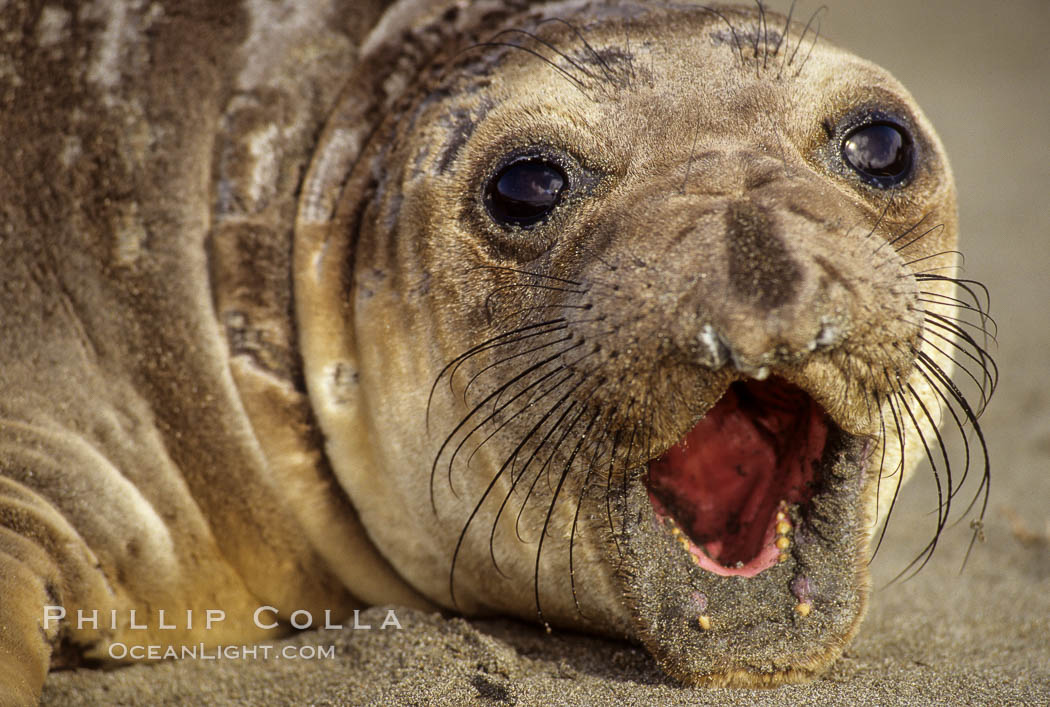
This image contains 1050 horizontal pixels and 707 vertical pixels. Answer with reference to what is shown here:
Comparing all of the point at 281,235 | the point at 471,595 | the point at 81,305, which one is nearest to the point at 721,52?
the point at 281,235

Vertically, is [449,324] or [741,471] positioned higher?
[449,324]

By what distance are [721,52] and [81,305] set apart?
184 centimetres

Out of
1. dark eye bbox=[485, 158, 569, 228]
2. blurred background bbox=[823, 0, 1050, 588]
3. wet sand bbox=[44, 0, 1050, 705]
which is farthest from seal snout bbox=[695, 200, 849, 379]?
blurred background bbox=[823, 0, 1050, 588]

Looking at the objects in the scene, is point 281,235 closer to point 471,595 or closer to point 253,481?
point 253,481

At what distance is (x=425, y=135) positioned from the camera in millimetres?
2967

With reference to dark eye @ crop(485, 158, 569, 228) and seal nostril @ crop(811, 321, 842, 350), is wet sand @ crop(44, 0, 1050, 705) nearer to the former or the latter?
seal nostril @ crop(811, 321, 842, 350)

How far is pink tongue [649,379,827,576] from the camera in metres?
2.59

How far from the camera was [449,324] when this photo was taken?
276 centimetres

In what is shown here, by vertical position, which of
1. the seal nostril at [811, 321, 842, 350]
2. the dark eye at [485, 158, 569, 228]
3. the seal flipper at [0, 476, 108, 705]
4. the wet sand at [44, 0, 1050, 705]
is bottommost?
the wet sand at [44, 0, 1050, 705]

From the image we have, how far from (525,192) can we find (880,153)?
2.93 ft

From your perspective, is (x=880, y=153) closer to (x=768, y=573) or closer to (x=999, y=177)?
(x=768, y=573)

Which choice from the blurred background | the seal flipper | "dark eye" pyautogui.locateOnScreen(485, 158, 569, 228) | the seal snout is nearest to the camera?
the seal snout

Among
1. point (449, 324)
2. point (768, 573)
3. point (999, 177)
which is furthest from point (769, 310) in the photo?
point (999, 177)

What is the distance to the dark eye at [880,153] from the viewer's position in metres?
2.73
